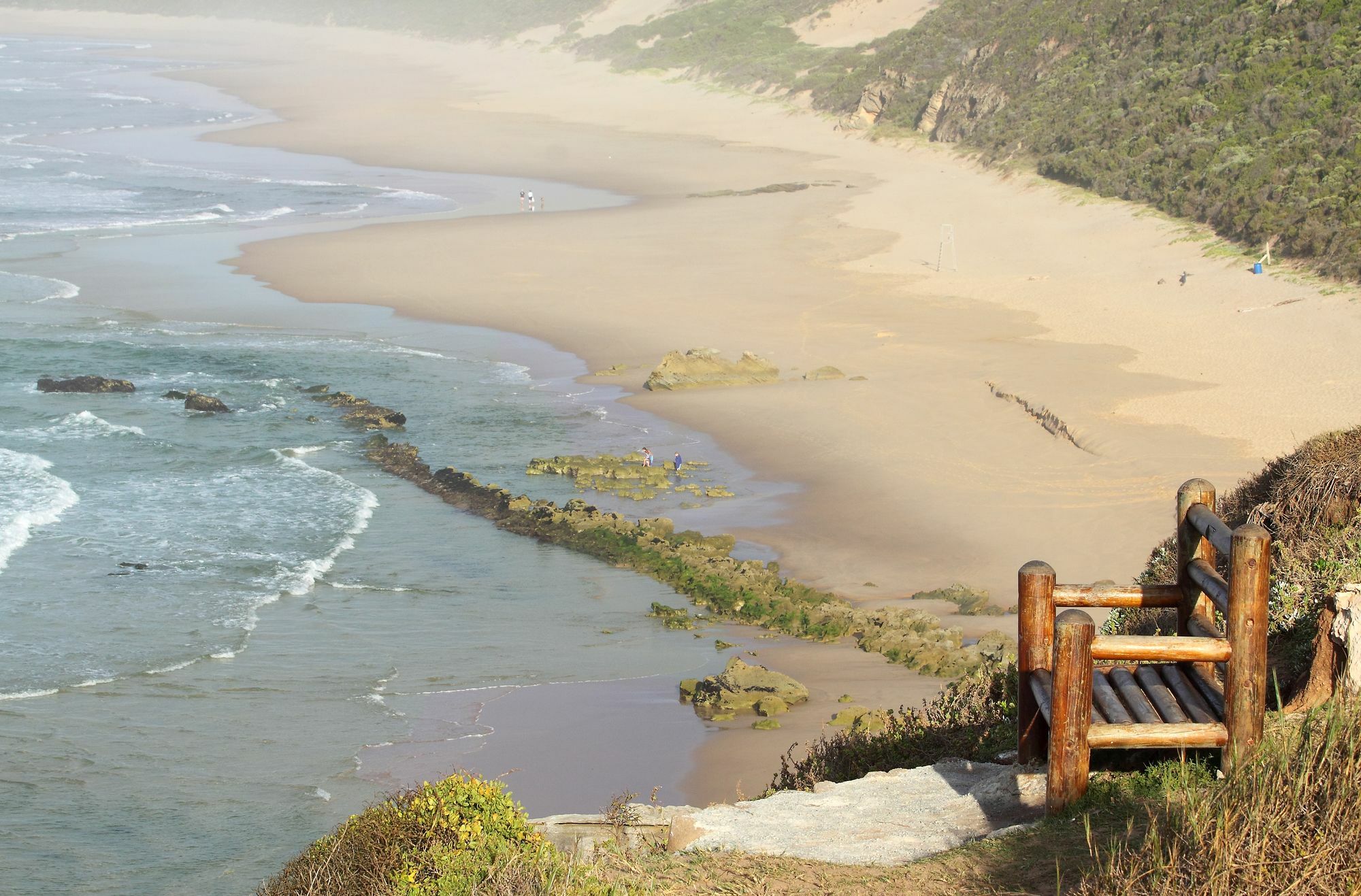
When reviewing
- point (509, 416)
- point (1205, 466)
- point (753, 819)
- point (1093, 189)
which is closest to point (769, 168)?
A: point (1093, 189)

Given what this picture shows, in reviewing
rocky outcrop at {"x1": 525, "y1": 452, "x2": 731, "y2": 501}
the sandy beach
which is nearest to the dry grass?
the sandy beach

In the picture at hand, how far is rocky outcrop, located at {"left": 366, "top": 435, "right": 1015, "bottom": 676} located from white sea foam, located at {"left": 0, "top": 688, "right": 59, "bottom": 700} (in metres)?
6.58

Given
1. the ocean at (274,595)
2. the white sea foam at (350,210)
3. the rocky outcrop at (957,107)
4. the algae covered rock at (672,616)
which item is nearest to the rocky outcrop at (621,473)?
the ocean at (274,595)

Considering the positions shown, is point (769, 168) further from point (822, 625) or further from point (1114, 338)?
point (822, 625)

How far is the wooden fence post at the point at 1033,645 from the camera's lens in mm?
6352

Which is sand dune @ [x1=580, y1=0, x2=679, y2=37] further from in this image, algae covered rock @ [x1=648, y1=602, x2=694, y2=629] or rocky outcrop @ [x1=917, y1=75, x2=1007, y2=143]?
algae covered rock @ [x1=648, y1=602, x2=694, y2=629]

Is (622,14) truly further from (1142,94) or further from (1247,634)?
(1247,634)

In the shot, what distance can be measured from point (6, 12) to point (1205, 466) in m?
156

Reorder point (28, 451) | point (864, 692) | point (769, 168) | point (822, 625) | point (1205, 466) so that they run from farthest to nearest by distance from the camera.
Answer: point (769, 168) → point (28, 451) → point (1205, 466) → point (822, 625) → point (864, 692)

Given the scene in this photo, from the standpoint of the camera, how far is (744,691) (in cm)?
1294

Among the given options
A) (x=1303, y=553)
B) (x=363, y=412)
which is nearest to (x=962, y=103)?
(x=363, y=412)

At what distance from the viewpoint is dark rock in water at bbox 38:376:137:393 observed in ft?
81.3

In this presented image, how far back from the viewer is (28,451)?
21438 mm

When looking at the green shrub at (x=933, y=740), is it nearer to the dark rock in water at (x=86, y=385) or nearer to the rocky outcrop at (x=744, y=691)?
the rocky outcrop at (x=744, y=691)
